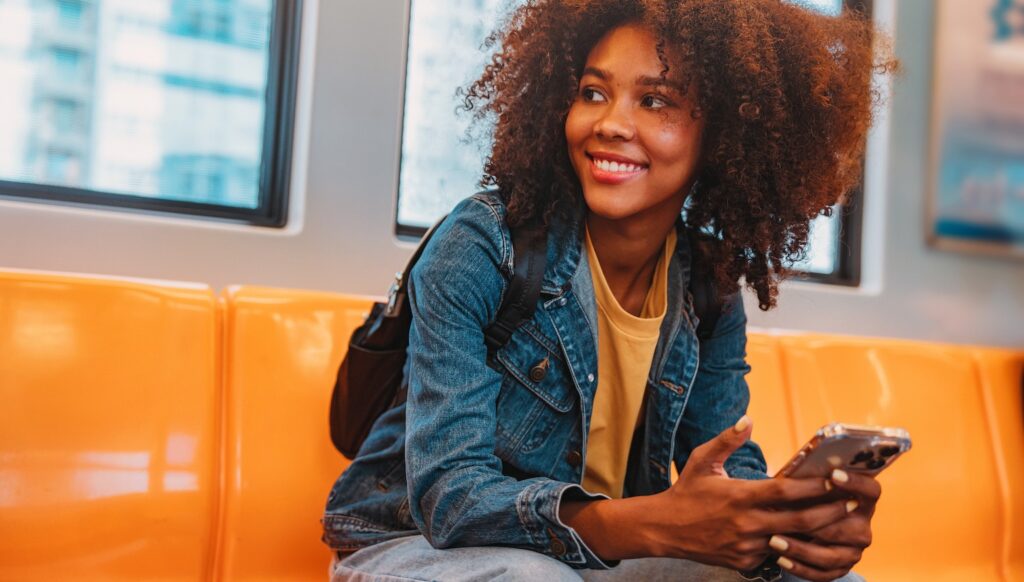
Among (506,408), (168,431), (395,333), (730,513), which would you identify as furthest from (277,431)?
(730,513)

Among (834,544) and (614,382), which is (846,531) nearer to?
(834,544)

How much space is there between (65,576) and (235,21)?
1644 mm

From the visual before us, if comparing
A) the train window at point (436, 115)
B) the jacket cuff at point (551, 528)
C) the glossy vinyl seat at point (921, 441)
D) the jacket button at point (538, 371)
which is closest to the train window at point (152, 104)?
the train window at point (436, 115)

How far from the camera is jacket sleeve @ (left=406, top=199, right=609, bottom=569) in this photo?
124 cm

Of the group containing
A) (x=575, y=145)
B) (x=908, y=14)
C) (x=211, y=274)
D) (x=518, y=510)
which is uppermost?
(x=908, y=14)

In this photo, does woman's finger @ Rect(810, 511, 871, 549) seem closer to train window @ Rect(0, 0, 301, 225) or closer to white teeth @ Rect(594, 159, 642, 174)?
white teeth @ Rect(594, 159, 642, 174)

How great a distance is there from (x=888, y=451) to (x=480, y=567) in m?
0.52

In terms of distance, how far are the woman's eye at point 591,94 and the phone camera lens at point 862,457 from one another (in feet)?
2.31

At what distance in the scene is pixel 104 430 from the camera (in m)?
1.82

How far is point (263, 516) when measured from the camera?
6.27 ft

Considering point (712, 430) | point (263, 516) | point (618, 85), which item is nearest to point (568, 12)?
point (618, 85)

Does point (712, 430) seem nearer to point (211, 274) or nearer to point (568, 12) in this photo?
point (568, 12)

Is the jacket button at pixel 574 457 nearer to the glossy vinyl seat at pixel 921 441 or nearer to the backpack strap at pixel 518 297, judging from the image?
the backpack strap at pixel 518 297

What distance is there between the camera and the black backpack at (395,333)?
4.71 ft
